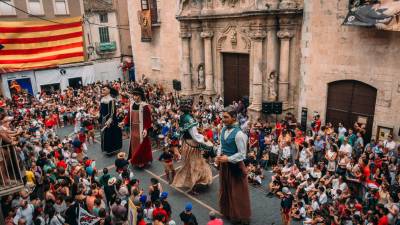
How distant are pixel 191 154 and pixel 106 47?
22.7m

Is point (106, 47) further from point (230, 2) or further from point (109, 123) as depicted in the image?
point (109, 123)

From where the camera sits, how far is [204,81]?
19.4m

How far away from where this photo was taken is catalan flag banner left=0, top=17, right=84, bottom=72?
19453mm

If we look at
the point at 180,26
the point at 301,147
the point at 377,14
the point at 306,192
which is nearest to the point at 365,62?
the point at 377,14

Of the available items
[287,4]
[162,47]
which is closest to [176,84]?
[162,47]

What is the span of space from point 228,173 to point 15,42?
17341 millimetres

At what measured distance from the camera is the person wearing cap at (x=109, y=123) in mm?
12461

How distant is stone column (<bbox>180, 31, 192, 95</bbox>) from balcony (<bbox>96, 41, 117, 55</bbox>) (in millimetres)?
12512

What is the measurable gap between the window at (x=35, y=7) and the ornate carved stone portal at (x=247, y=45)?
1271 cm

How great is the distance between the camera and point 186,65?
64.3 feet

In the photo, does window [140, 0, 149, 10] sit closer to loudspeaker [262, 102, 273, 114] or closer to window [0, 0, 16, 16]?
window [0, 0, 16, 16]

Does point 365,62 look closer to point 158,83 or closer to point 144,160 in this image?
point 144,160

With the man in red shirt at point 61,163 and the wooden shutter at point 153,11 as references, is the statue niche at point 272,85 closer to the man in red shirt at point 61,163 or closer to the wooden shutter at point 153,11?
the man in red shirt at point 61,163

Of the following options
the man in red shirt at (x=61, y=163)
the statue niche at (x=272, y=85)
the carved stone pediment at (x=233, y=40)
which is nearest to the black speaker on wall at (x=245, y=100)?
the statue niche at (x=272, y=85)
